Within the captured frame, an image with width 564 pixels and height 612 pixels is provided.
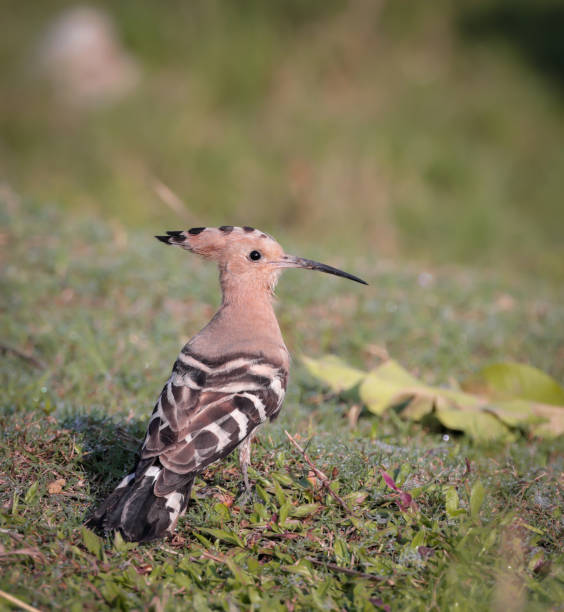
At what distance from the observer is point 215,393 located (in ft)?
8.63

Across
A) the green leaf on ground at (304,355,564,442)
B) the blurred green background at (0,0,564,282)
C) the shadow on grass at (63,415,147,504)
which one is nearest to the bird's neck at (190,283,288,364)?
the shadow on grass at (63,415,147,504)

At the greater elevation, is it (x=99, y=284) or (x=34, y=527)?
(x=99, y=284)

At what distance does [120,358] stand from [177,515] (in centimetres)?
203

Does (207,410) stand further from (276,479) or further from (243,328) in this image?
(243,328)

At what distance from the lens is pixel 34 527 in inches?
94.7

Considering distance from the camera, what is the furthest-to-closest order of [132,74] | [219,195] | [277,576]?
[132,74]
[219,195]
[277,576]

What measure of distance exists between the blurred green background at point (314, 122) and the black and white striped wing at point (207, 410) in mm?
4023

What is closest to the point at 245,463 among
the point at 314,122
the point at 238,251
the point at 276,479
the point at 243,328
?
the point at 276,479

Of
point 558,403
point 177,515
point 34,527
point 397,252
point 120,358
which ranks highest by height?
point 397,252

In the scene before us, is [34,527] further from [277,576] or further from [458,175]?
[458,175]

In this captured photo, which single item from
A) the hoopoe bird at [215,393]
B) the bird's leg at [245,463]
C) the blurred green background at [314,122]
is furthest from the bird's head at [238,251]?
the blurred green background at [314,122]

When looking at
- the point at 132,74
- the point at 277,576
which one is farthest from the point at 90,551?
the point at 132,74

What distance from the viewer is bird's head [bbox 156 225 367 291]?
3186 millimetres

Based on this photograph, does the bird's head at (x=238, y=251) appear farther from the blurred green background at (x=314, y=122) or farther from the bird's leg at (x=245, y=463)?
the blurred green background at (x=314, y=122)
